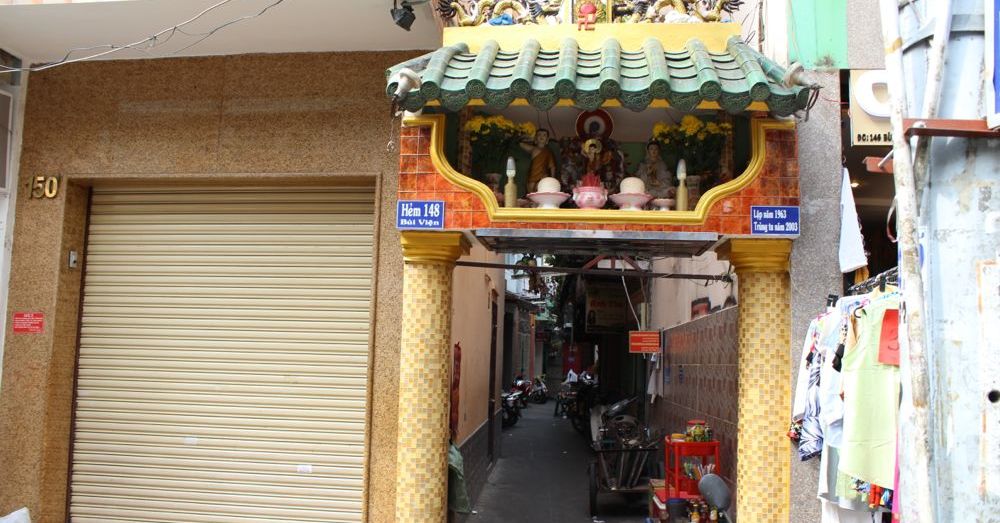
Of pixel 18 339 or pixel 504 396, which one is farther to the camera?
pixel 504 396

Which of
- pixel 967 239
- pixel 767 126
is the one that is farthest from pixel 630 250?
pixel 967 239

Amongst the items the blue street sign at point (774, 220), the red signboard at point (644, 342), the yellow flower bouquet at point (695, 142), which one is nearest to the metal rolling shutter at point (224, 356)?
the yellow flower bouquet at point (695, 142)

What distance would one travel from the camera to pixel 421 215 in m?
5.66

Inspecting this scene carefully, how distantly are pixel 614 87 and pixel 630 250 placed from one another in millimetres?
1592

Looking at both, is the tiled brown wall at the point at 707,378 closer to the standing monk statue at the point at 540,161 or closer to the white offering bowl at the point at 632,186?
the white offering bowl at the point at 632,186

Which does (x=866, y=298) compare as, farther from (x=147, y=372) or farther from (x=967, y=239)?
(x=147, y=372)

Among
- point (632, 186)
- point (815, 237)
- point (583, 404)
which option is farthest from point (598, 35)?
point (583, 404)

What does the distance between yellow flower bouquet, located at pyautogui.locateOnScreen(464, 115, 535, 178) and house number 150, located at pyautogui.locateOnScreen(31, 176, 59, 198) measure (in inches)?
183

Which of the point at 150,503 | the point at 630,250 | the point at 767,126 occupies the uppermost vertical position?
the point at 767,126

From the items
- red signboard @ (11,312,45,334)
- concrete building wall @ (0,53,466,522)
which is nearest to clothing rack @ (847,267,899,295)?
concrete building wall @ (0,53,466,522)

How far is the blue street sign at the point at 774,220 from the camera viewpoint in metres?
5.35

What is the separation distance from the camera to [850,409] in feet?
14.5

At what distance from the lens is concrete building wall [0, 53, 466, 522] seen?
24.4 ft

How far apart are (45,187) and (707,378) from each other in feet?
25.1
